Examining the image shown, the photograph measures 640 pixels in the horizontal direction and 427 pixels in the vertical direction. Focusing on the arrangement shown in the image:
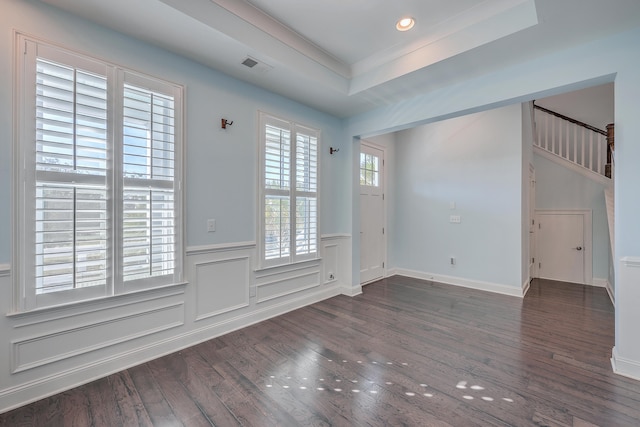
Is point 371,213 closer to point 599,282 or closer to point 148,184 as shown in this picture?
point 148,184

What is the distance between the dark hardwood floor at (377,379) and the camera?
171 centimetres

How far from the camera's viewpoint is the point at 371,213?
5000 mm

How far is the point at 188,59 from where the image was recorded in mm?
2564

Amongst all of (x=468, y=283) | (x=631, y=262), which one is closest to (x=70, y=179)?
(x=631, y=262)

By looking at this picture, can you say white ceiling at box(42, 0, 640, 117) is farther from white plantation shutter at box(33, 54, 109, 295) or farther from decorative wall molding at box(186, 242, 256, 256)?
decorative wall molding at box(186, 242, 256, 256)

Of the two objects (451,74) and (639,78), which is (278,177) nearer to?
(451,74)

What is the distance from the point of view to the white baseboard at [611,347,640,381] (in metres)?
2.06

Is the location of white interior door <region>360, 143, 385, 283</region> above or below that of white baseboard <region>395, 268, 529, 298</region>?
above

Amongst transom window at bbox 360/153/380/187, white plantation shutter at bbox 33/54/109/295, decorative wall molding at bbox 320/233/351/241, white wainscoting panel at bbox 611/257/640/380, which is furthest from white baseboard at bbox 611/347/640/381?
white plantation shutter at bbox 33/54/109/295

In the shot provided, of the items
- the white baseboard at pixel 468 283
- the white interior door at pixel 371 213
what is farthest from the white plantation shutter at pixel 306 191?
the white baseboard at pixel 468 283

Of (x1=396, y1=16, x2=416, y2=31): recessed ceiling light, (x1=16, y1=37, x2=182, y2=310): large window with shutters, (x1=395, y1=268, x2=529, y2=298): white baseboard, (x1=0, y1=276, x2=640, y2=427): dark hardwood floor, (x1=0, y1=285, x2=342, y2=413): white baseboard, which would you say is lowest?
(x1=0, y1=276, x2=640, y2=427): dark hardwood floor

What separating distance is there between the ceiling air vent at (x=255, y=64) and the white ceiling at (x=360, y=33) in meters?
0.02

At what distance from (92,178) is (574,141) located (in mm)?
7196

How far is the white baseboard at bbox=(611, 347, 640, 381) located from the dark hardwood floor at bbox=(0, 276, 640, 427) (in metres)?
0.07
